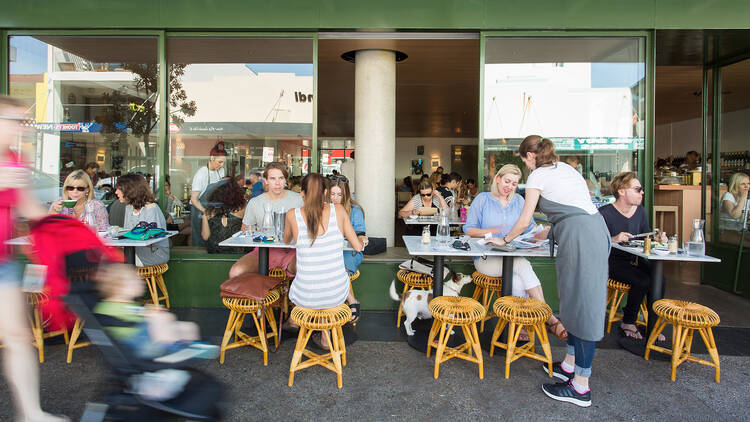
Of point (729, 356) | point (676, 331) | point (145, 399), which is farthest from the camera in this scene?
point (729, 356)

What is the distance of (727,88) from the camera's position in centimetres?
573

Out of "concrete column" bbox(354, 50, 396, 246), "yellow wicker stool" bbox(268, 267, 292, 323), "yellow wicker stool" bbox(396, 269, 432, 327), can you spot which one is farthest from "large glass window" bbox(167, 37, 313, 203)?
"yellow wicker stool" bbox(396, 269, 432, 327)

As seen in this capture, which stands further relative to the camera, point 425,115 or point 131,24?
point 425,115

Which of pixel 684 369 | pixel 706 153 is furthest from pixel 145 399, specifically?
pixel 706 153

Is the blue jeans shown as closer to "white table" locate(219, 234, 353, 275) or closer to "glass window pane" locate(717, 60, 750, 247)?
"white table" locate(219, 234, 353, 275)

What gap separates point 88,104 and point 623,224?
18.6 ft

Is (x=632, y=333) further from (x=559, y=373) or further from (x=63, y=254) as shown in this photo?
(x=63, y=254)

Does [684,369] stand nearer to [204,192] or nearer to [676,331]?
[676,331]

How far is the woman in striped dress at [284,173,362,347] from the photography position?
3150 millimetres

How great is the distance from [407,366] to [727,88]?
5371 mm

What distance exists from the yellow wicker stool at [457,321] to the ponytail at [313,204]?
38.9 inches

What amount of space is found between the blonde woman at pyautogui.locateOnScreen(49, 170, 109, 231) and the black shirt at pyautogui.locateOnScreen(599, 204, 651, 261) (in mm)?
4567

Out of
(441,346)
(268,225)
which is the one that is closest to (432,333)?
(441,346)

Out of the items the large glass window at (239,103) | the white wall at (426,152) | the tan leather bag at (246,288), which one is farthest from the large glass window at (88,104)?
the white wall at (426,152)
